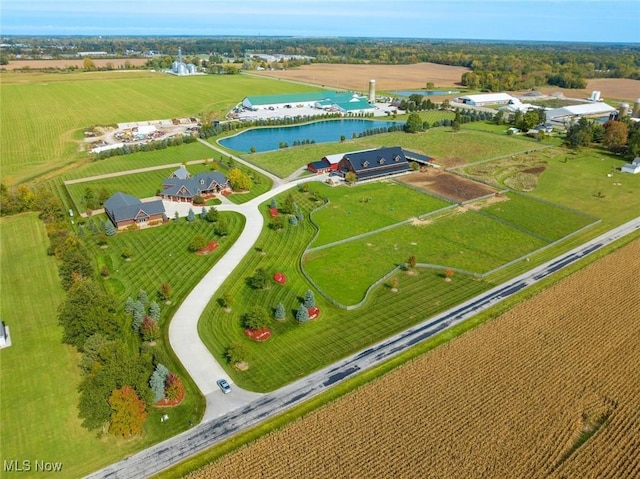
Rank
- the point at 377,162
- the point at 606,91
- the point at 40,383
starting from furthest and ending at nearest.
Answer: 1. the point at 606,91
2. the point at 377,162
3. the point at 40,383

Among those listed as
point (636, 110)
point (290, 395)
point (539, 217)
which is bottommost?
point (290, 395)

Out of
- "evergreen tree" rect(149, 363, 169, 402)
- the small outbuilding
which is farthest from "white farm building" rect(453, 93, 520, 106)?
"evergreen tree" rect(149, 363, 169, 402)

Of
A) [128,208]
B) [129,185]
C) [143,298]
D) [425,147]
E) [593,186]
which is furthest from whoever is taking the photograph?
[425,147]

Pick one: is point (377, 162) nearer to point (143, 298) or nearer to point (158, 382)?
point (143, 298)

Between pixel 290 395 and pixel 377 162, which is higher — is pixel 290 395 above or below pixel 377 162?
below

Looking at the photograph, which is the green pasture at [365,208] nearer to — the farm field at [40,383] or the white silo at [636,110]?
the farm field at [40,383]

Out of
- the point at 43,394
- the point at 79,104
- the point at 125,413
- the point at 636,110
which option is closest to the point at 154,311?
the point at 43,394

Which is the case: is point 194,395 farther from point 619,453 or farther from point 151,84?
point 151,84

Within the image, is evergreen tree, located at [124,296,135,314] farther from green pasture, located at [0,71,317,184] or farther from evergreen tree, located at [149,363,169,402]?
green pasture, located at [0,71,317,184]
